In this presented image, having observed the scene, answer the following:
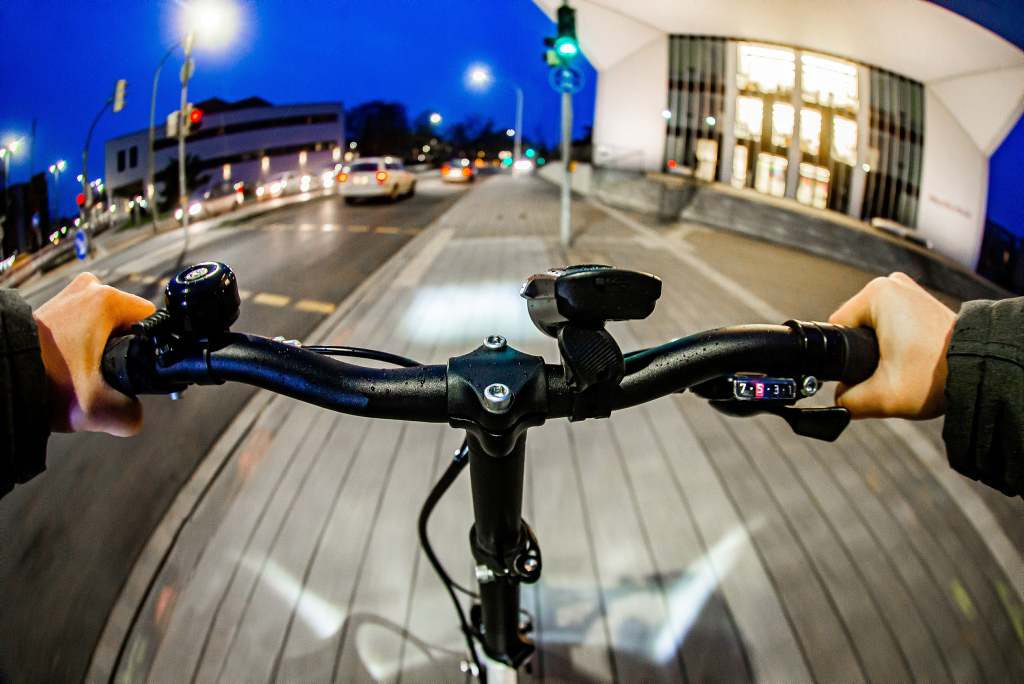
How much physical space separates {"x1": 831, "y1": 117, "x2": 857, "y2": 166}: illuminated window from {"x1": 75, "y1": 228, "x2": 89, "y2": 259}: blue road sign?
4.75 feet

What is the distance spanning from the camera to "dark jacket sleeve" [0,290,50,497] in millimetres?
562

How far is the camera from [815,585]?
1456 mm

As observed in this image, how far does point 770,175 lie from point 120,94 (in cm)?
131

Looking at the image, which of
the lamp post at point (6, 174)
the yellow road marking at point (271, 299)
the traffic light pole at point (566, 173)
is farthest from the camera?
the traffic light pole at point (566, 173)

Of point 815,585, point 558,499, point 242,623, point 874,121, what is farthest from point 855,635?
point 242,623

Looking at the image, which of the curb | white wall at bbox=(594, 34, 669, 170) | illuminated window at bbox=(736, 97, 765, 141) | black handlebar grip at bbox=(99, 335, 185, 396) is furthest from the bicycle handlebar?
the curb

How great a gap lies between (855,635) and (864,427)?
97 centimetres

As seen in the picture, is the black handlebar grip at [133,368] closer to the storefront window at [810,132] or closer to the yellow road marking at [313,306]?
the yellow road marking at [313,306]

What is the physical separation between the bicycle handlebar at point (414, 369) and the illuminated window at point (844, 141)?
0.54 meters

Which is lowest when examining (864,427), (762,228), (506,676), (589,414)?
(506,676)

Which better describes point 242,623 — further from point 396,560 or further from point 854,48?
point 854,48

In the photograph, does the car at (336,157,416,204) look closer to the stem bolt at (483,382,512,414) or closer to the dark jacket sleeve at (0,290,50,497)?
the dark jacket sleeve at (0,290,50,497)

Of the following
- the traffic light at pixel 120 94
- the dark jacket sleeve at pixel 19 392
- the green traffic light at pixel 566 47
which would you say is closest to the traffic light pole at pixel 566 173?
the green traffic light at pixel 566 47

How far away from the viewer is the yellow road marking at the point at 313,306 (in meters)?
1.52
